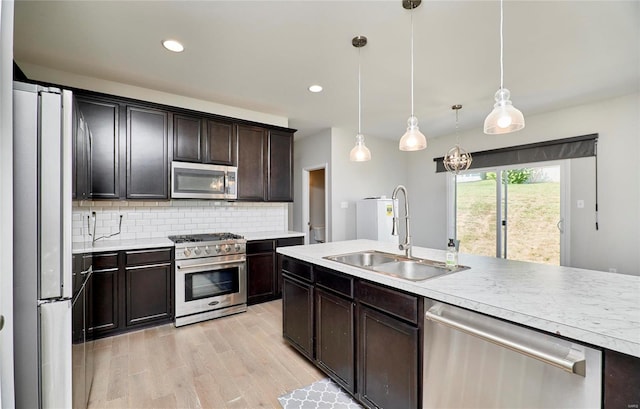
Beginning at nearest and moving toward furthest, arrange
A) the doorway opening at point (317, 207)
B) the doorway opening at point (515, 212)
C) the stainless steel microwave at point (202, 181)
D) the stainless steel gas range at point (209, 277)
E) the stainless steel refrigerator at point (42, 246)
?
the stainless steel refrigerator at point (42, 246) < the stainless steel gas range at point (209, 277) < the stainless steel microwave at point (202, 181) < the doorway opening at point (515, 212) < the doorway opening at point (317, 207)

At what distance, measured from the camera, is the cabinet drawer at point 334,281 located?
1.83 meters

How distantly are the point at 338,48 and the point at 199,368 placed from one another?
292 cm

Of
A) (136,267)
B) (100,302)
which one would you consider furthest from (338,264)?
(100,302)

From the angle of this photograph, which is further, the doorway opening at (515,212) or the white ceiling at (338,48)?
the doorway opening at (515,212)

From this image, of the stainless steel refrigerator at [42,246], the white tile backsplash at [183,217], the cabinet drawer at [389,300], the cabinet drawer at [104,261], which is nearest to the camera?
the stainless steel refrigerator at [42,246]

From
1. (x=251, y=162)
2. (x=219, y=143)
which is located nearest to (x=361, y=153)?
(x=251, y=162)

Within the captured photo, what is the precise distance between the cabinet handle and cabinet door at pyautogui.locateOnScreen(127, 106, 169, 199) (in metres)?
3.14

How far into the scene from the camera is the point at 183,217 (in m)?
3.68

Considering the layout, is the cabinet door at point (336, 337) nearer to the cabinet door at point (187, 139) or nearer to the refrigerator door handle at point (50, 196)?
the refrigerator door handle at point (50, 196)

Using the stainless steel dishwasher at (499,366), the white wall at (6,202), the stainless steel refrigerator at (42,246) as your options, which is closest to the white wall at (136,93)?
the stainless steel refrigerator at (42,246)

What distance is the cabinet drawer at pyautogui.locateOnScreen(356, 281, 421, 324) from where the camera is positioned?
1437 mm

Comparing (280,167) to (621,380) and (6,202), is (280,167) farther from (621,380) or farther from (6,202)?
(621,380)

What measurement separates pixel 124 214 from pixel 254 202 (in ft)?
5.08

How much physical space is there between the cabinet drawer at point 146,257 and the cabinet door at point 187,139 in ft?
3.69
